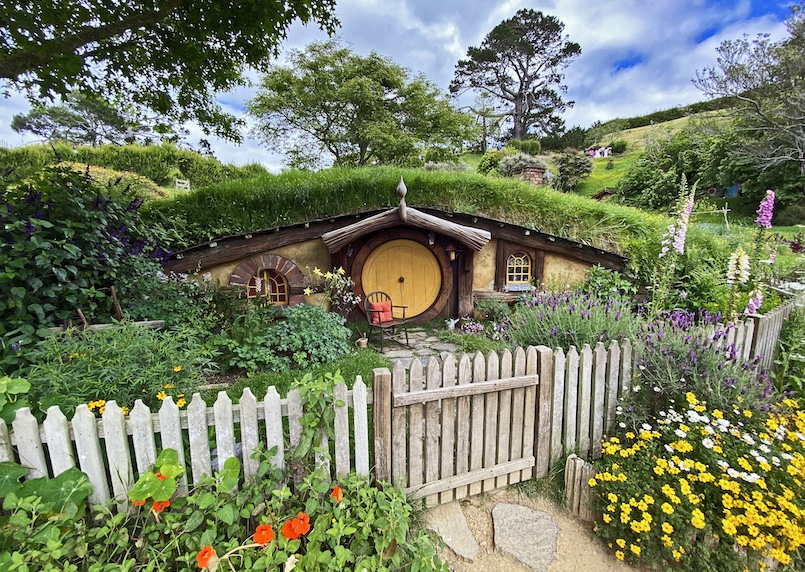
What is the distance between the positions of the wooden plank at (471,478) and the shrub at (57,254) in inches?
121

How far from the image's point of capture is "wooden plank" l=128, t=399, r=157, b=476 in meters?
1.81

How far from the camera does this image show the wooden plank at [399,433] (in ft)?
7.25

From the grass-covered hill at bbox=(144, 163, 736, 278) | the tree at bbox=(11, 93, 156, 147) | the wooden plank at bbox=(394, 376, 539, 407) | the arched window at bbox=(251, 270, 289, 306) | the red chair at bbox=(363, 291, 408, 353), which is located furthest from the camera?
the tree at bbox=(11, 93, 156, 147)

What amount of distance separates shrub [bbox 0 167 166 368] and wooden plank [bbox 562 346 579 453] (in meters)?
4.06

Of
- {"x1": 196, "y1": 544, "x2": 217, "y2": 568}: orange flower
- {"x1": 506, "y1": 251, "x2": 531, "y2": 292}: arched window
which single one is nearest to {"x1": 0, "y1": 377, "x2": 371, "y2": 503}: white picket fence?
{"x1": 196, "y1": 544, "x2": 217, "y2": 568}: orange flower

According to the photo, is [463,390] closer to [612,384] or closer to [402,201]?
[612,384]

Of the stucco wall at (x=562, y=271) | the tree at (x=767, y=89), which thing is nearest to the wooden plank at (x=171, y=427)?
the stucco wall at (x=562, y=271)

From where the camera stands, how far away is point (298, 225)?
602 cm

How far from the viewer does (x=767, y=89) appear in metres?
15.7

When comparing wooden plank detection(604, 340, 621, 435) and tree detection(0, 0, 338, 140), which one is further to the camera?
tree detection(0, 0, 338, 140)

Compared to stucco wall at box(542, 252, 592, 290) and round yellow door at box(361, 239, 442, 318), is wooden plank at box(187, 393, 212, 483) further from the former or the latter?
stucco wall at box(542, 252, 592, 290)

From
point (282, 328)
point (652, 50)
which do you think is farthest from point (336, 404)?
point (652, 50)

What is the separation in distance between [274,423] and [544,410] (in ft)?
6.21

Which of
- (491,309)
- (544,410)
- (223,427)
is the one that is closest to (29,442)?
(223,427)
